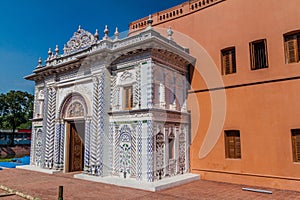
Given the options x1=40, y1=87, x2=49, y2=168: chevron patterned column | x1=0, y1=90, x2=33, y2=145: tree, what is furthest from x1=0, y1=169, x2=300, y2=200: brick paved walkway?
x1=0, y1=90, x2=33, y2=145: tree

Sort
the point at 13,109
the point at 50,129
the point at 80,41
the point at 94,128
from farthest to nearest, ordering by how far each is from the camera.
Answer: the point at 13,109 < the point at 50,129 < the point at 80,41 < the point at 94,128

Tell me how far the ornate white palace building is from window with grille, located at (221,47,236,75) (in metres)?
1.48

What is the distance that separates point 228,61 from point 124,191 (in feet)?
21.4

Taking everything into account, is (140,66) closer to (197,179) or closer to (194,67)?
(194,67)

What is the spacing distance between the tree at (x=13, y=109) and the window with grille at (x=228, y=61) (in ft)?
92.4

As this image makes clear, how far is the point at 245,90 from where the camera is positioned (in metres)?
9.95

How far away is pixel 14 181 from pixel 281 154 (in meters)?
9.89

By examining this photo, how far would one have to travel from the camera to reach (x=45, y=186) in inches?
361

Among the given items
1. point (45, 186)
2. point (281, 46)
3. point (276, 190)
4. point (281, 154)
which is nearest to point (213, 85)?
point (281, 46)

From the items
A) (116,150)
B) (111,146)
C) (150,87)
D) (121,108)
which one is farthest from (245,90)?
(111,146)

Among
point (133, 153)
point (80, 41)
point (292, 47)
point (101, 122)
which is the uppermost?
point (80, 41)

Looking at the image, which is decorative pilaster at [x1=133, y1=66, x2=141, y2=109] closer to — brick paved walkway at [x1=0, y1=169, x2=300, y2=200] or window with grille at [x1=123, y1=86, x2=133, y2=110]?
window with grille at [x1=123, y1=86, x2=133, y2=110]

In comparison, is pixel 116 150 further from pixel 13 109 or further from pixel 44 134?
pixel 13 109

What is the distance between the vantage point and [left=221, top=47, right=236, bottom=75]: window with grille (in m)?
10.6
